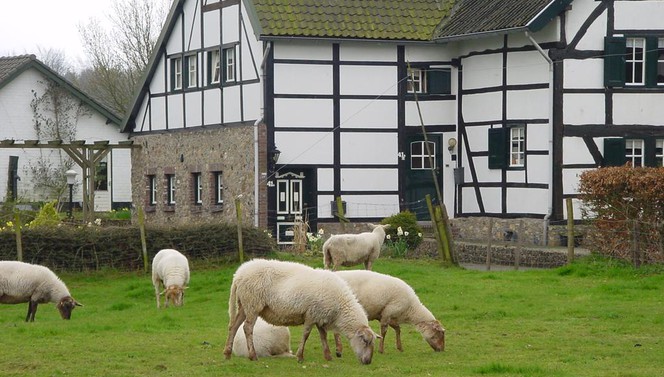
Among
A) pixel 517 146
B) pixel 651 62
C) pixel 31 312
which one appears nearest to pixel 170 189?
pixel 517 146

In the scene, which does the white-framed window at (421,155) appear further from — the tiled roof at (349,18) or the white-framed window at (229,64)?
the white-framed window at (229,64)

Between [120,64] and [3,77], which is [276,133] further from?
[120,64]

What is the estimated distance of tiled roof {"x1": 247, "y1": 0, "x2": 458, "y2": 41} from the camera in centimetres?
3500

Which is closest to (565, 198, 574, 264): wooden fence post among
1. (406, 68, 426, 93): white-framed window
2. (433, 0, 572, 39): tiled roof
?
(433, 0, 572, 39): tiled roof

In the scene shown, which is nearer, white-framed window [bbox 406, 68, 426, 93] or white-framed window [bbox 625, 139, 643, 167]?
white-framed window [bbox 625, 139, 643, 167]

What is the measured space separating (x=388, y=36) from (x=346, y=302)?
2163 centimetres

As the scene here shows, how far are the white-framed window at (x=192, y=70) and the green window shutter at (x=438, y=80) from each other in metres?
7.48

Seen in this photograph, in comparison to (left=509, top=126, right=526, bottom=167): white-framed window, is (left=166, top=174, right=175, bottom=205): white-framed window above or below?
below

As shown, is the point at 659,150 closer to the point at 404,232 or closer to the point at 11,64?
the point at 404,232

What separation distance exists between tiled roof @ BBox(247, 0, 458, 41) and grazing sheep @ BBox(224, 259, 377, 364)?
2027cm

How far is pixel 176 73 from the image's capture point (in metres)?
41.1

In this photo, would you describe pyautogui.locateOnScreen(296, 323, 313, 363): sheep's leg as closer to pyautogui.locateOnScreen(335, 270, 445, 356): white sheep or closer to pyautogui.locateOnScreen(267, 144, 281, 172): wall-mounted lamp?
pyautogui.locateOnScreen(335, 270, 445, 356): white sheep

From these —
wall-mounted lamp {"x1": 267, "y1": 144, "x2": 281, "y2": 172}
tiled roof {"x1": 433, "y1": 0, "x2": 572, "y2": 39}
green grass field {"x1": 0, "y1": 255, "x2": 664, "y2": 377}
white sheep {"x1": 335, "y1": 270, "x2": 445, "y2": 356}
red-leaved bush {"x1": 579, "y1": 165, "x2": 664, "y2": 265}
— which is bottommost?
green grass field {"x1": 0, "y1": 255, "x2": 664, "y2": 377}

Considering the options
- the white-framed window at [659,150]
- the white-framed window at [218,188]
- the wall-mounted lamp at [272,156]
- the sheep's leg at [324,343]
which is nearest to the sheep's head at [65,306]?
the sheep's leg at [324,343]
